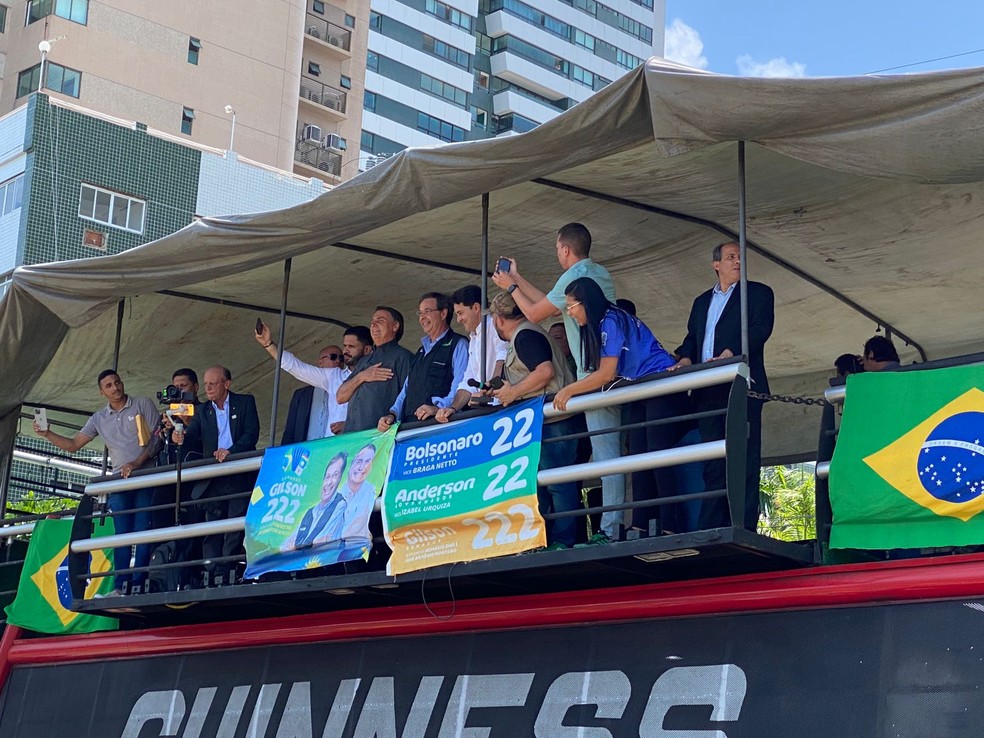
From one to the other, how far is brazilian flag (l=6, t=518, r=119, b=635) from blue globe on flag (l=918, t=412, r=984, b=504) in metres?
7.06

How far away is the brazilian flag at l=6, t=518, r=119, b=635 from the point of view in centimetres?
1141

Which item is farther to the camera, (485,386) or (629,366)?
(485,386)

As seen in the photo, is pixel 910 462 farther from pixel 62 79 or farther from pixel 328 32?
pixel 328 32

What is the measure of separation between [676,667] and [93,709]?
218 inches

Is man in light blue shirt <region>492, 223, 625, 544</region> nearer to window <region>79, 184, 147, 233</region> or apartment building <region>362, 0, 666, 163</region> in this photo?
window <region>79, 184, 147, 233</region>

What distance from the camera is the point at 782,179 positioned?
27.7 feet

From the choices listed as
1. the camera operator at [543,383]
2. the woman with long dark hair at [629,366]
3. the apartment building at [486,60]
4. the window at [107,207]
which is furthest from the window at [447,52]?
the woman with long dark hair at [629,366]

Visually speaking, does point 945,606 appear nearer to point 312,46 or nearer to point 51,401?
point 51,401

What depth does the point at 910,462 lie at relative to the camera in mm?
6711

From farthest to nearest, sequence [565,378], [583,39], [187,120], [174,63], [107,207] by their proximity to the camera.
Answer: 1. [583,39]
2. [187,120]
3. [174,63]
4. [107,207]
5. [565,378]

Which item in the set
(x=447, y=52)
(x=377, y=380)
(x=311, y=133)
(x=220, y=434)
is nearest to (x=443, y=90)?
(x=447, y=52)

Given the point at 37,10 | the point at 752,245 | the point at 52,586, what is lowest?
the point at 52,586

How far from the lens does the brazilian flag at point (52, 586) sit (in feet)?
37.4

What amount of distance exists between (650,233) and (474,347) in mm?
1625
